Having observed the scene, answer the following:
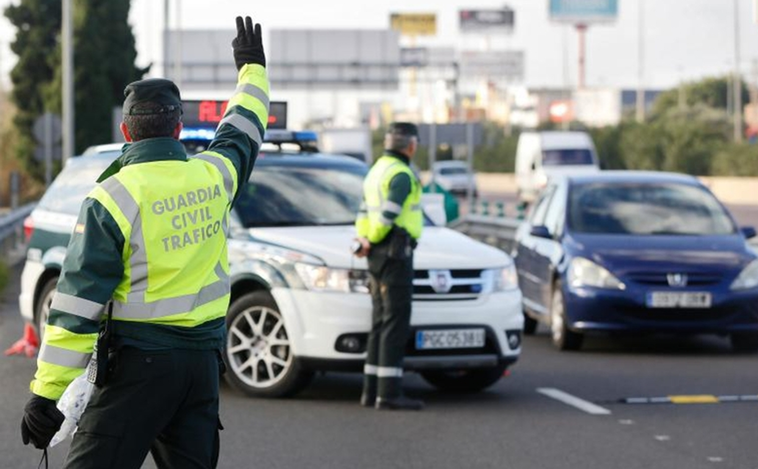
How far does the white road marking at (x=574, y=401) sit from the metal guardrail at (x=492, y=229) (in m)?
15.9

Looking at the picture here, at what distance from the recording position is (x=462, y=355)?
11.0 m

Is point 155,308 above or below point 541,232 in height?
above

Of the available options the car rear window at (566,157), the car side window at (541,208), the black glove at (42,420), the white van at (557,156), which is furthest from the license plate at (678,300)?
the car rear window at (566,157)

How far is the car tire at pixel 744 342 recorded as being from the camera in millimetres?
14430

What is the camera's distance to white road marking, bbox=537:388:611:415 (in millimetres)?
10781

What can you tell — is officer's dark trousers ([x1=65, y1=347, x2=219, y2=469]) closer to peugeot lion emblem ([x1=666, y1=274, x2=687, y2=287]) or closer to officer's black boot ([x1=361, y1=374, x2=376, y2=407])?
officer's black boot ([x1=361, y1=374, x2=376, y2=407])

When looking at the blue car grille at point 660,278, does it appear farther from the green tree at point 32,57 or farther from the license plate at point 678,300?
the green tree at point 32,57

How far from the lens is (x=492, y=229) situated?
30.4m

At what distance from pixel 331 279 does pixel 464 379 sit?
4.65 ft

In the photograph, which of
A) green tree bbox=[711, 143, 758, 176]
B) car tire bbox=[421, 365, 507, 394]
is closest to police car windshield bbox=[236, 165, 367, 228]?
car tire bbox=[421, 365, 507, 394]

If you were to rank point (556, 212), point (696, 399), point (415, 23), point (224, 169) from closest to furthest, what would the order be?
point (224, 169)
point (696, 399)
point (556, 212)
point (415, 23)

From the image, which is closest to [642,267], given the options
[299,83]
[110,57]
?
[110,57]

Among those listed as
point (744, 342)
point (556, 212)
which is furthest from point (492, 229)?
point (744, 342)

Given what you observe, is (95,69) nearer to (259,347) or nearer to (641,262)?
(641,262)
